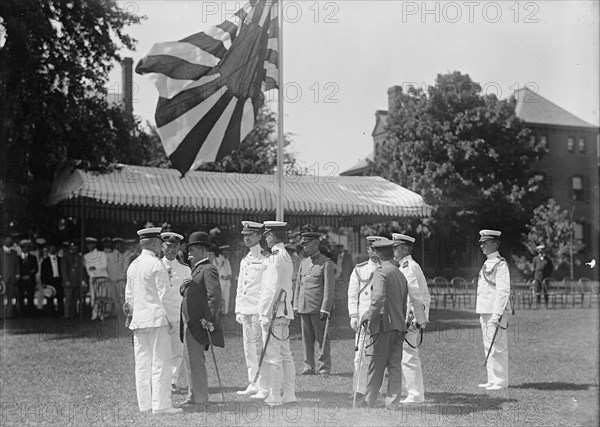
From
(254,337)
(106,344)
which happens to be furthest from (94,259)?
(254,337)

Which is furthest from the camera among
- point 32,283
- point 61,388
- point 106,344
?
point 32,283

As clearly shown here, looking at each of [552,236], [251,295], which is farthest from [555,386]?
[552,236]

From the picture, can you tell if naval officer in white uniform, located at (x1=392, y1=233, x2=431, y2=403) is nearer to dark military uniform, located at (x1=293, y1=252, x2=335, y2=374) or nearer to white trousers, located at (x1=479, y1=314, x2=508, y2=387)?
white trousers, located at (x1=479, y1=314, x2=508, y2=387)

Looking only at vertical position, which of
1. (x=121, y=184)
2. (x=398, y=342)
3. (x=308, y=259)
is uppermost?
(x=121, y=184)

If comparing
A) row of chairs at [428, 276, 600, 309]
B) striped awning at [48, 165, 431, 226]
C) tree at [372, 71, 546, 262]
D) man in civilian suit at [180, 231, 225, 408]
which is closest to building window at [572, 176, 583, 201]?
tree at [372, 71, 546, 262]

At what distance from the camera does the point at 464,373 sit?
10789mm

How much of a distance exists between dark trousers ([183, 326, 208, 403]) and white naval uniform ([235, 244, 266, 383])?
1.84 feet

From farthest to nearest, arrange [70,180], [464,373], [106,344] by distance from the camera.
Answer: [70,180], [106,344], [464,373]

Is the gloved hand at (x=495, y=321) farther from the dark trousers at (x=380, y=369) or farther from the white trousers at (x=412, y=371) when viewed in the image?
the dark trousers at (x=380, y=369)

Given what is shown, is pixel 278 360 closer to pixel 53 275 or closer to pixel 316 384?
pixel 316 384

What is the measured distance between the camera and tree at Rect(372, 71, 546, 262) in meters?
38.7

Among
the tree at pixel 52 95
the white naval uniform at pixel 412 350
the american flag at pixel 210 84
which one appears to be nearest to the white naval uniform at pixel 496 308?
the white naval uniform at pixel 412 350

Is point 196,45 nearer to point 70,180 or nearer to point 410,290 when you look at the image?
point 410,290

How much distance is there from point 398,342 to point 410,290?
780 millimetres
